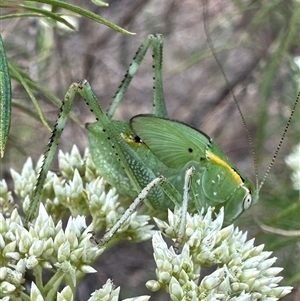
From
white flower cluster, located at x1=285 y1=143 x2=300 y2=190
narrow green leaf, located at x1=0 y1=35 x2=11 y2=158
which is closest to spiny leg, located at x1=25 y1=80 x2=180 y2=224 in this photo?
narrow green leaf, located at x1=0 y1=35 x2=11 y2=158

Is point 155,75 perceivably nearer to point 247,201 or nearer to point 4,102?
point 247,201

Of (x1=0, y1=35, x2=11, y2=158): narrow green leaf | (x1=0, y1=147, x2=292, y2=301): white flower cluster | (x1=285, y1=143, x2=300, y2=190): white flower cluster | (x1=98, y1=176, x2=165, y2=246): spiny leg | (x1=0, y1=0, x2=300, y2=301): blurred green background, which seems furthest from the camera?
(x1=0, y1=0, x2=300, y2=301): blurred green background

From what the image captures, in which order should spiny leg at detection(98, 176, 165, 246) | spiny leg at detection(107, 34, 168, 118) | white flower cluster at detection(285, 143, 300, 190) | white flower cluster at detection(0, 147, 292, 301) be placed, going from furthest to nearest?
1. white flower cluster at detection(285, 143, 300, 190)
2. spiny leg at detection(107, 34, 168, 118)
3. spiny leg at detection(98, 176, 165, 246)
4. white flower cluster at detection(0, 147, 292, 301)

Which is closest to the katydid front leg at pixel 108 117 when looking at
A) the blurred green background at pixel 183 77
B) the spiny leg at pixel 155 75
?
the spiny leg at pixel 155 75

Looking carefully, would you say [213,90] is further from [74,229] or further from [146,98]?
[74,229]

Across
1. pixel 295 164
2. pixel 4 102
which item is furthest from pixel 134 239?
pixel 295 164

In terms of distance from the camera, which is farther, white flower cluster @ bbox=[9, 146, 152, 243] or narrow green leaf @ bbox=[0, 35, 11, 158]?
white flower cluster @ bbox=[9, 146, 152, 243]

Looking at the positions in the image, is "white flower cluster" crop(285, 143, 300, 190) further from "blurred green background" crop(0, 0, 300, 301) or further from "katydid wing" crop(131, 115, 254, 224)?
"katydid wing" crop(131, 115, 254, 224)
